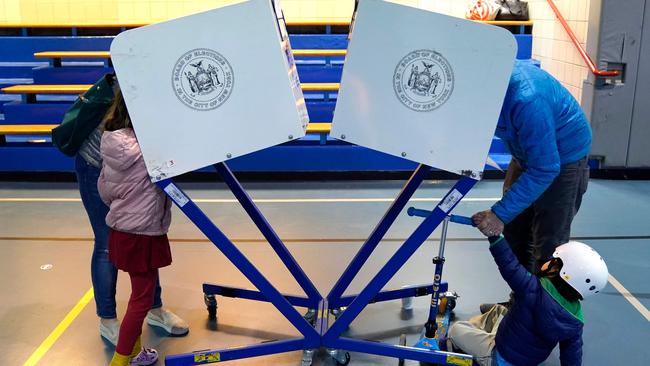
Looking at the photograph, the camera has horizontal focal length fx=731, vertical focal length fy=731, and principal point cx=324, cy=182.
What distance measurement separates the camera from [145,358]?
3666mm

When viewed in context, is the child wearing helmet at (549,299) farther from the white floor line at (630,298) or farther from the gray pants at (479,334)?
the white floor line at (630,298)

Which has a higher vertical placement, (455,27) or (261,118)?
(455,27)

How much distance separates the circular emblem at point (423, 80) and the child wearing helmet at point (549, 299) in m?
0.69

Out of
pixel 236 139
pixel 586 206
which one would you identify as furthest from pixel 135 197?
pixel 586 206

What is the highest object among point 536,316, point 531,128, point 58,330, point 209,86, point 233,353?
point 209,86

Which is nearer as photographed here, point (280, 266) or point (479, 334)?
point (479, 334)

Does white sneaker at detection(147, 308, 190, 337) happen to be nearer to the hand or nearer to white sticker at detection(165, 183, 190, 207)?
white sticker at detection(165, 183, 190, 207)

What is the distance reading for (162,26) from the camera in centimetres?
285

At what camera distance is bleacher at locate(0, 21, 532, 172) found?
716 centimetres

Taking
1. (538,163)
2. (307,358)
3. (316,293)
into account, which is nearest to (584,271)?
(538,163)

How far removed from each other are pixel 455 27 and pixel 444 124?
1.29 feet

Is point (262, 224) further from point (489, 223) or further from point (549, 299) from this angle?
point (549, 299)

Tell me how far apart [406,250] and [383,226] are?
1.51 ft

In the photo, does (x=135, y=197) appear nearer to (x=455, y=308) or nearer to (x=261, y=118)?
(x=261, y=118)
